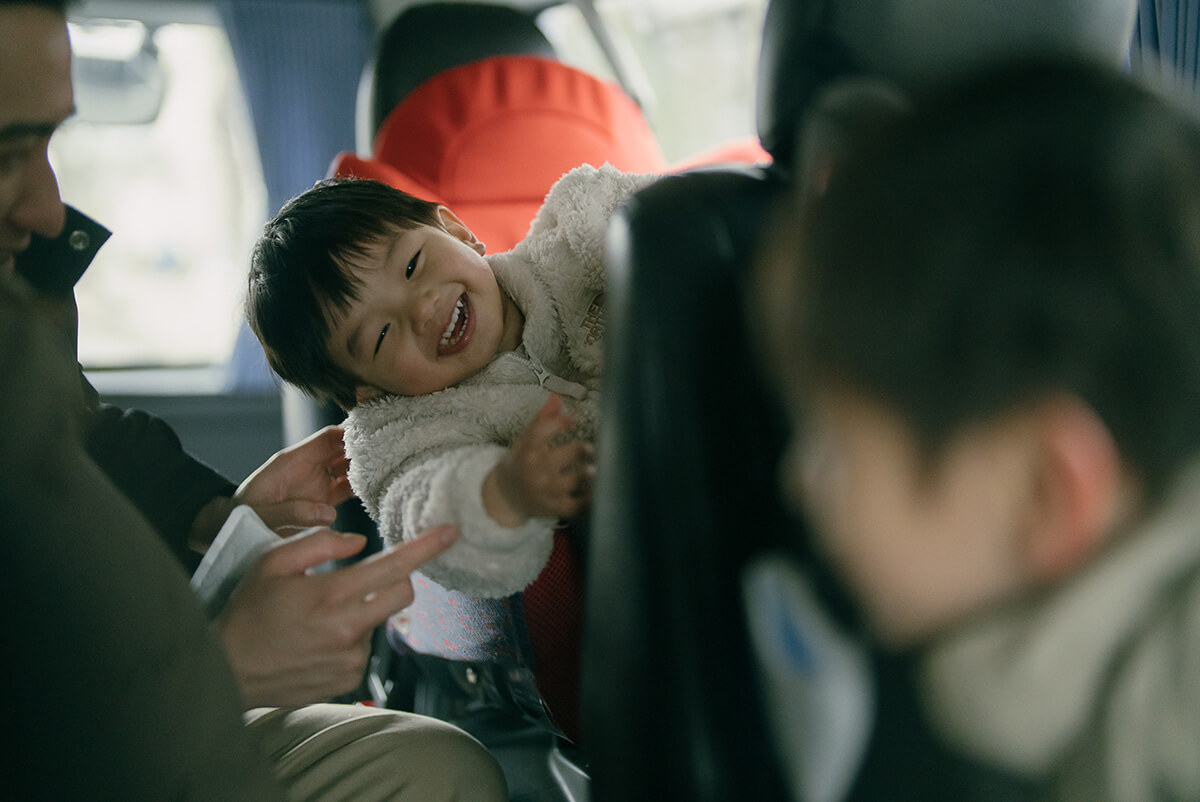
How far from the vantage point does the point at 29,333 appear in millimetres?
448

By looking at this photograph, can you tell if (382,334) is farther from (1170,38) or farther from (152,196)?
(1170,38)

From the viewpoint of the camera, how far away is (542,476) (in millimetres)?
664

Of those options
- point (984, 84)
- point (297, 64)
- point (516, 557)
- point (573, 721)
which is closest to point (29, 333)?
point (516, 557)

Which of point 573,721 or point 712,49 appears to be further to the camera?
point 712,49

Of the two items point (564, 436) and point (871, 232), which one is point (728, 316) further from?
point (564, 436)

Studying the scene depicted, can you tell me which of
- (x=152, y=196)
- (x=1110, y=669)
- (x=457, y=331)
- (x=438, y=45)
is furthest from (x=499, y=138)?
(x=1110, y=669)

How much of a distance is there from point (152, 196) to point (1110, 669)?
2.56 ft

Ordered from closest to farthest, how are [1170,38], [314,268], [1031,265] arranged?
[1031,265]
[314,268]
[1170,38]

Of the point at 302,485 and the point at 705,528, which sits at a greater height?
the point at 705,528

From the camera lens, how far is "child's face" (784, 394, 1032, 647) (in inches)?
16.6

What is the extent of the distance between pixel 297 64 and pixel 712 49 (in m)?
1.50

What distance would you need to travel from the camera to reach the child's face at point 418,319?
847mm

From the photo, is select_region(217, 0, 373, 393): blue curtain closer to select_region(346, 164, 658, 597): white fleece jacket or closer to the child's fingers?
select_region(346, 164, 658, 597): white fleece jacket

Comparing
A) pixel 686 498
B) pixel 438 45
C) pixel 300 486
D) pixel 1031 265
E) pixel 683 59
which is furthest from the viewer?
pixel 683 59
